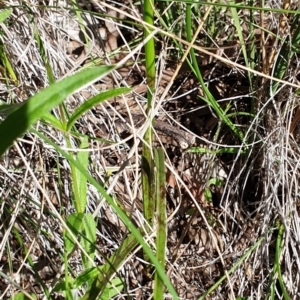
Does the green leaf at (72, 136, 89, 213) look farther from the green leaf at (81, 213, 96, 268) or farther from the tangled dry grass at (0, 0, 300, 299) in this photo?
the tangled dry grass at (0, 0, 300, 299)

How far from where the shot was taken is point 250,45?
1.39 metres

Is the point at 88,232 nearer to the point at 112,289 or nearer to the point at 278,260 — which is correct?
the point at 112,289

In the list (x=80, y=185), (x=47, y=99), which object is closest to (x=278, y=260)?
(x=80, y=185)

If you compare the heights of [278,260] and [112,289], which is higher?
[112,289]

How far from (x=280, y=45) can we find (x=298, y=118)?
0.20 m

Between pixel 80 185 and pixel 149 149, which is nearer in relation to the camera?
pixel 80 185

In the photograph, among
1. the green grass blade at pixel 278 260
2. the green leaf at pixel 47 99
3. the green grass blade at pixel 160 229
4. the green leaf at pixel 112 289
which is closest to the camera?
the green leaf at pixel 47 99

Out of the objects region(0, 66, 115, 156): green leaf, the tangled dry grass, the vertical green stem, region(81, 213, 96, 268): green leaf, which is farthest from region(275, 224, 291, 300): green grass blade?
region(0, 66, 115, 156): green leaf

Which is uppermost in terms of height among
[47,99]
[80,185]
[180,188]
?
[47,99]

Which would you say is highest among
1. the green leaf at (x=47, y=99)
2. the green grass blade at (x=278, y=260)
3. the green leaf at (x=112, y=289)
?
the green leaf at (x=47, y=99)

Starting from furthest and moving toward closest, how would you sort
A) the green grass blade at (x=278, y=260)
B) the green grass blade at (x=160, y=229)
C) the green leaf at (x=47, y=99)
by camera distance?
the green grass blade at (x=278, y=260) → the green grass blade at (x=160, y=229) → the green leaf at (x=47, y=99)

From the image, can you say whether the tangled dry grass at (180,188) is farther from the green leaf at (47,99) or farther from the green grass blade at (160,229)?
the green leaf at (47,99)

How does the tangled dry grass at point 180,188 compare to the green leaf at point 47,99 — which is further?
the tangled dry grass at point 180,188

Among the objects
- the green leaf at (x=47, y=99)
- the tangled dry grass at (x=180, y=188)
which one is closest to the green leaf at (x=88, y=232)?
the tangled dry grass at (x=180, y=188)
